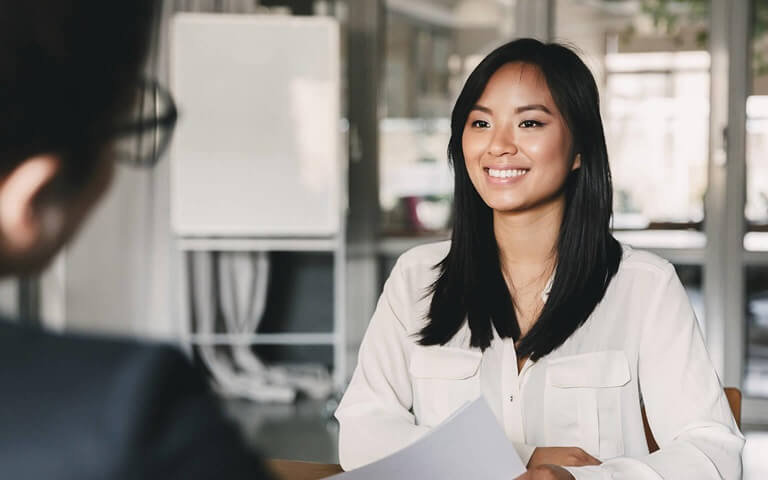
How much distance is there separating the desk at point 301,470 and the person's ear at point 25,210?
886mm

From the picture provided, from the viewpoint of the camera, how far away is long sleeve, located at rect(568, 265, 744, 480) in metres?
1.31

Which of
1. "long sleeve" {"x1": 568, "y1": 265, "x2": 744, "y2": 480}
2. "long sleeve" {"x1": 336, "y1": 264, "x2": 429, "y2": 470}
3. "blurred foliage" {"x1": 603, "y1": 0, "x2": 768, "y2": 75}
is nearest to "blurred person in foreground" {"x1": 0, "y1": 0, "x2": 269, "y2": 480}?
"long sleeve" {"x1": 568, "y1": 265, "x2": 744, "y2": 480}

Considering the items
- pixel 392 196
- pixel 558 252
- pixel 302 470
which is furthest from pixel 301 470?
pixel 392 196

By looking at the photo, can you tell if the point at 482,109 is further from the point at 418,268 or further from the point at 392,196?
the point at 392,196

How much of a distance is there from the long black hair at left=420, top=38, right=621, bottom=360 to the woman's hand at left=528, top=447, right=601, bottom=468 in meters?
0.19

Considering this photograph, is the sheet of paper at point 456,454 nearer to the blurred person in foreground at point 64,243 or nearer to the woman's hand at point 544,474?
the woman's hand at point 544,474

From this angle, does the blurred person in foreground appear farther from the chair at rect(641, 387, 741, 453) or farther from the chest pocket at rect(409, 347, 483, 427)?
the chair at rect(641, 387, 741, 453)

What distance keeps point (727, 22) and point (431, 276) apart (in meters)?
3.61

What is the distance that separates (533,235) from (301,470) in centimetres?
59

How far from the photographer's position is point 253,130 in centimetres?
470

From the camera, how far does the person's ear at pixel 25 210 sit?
0.43m

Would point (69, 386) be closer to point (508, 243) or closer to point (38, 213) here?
point (38, 213)

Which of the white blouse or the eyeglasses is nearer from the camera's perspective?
the eyeglasses

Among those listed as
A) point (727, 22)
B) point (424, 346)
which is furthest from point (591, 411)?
point (727, 22)
